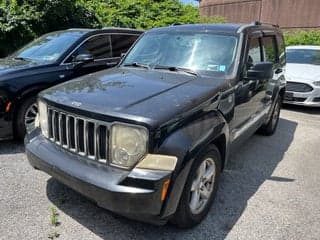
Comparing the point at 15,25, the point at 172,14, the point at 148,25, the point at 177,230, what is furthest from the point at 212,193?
the point at 172,14

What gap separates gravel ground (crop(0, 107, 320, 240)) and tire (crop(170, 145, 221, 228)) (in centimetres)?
11

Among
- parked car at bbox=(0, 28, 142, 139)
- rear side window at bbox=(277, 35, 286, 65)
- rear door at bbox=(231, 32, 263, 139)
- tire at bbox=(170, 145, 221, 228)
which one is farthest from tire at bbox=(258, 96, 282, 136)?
parked car at bbox=(0, 28, 142, 139)

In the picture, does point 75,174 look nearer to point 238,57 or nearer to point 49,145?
point 49,145

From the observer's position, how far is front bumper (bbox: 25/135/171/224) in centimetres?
241

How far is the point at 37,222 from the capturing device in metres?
3.01

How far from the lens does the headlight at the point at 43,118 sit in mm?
3188

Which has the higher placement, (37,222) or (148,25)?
(148,25)

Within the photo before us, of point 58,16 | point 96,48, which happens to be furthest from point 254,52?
point 58,16

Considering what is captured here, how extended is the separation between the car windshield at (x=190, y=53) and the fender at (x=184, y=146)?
95 cm

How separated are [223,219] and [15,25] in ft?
28.8

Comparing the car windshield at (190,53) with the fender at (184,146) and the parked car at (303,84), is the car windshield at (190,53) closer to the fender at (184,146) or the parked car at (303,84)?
the fender at (184,146)

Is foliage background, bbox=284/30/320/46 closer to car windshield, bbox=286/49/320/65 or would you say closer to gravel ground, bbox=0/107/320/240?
car windshield, bbox=286/49/320/65

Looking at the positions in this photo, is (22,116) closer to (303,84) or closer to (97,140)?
(97,140)

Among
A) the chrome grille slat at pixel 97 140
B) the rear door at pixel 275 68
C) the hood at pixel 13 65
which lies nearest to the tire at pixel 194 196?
the chrome grille slat at pixel 97 140
